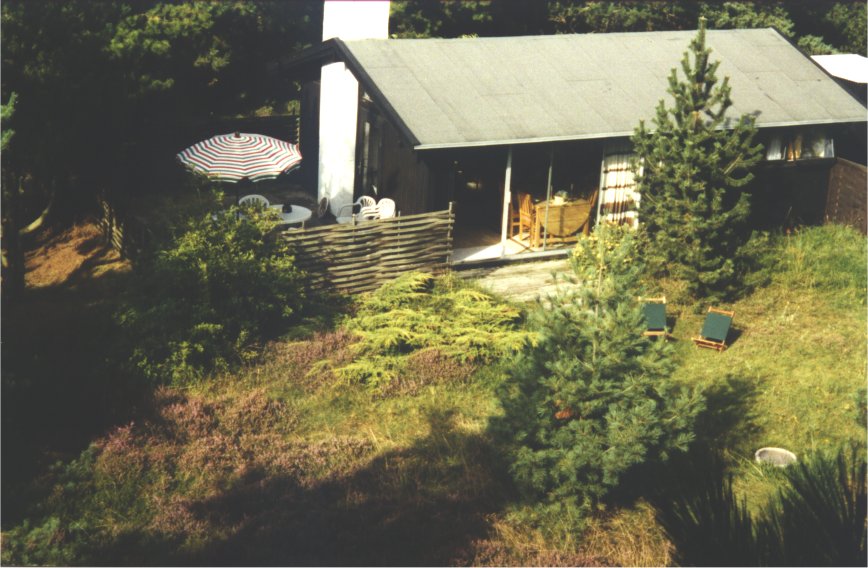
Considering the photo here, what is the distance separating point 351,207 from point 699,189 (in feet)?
24.3

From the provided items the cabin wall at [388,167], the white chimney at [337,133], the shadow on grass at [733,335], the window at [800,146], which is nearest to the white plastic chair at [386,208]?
the cabin wall at [388,167]

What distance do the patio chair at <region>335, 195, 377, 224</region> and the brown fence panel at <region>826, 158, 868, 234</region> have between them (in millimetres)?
9640

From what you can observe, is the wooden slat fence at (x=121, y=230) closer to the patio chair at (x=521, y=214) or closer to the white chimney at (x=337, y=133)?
the white chimney at (x=337, y=133)

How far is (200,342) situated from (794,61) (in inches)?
584

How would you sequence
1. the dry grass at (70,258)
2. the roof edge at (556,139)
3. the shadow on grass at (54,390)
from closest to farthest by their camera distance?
1. the shadow on grass at (54,390)
2. the roof edge at (556,139)
3. the dry grass at (70,258)

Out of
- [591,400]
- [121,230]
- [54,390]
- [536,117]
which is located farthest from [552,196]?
[54,390]

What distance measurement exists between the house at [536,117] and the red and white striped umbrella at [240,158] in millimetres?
2135

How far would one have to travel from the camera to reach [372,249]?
15961mm

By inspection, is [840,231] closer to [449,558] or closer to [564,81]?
[564,81]

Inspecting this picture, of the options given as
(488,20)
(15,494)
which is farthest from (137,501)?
(488,20)

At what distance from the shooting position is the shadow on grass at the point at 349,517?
8734 mm

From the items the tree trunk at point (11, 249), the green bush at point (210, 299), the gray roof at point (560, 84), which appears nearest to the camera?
the green bush at point (210, 299)

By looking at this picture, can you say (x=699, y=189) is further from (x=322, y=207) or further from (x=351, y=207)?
(x=322, y=207)

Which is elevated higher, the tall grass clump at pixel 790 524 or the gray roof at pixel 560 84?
the gray roof at pixel 560 84
